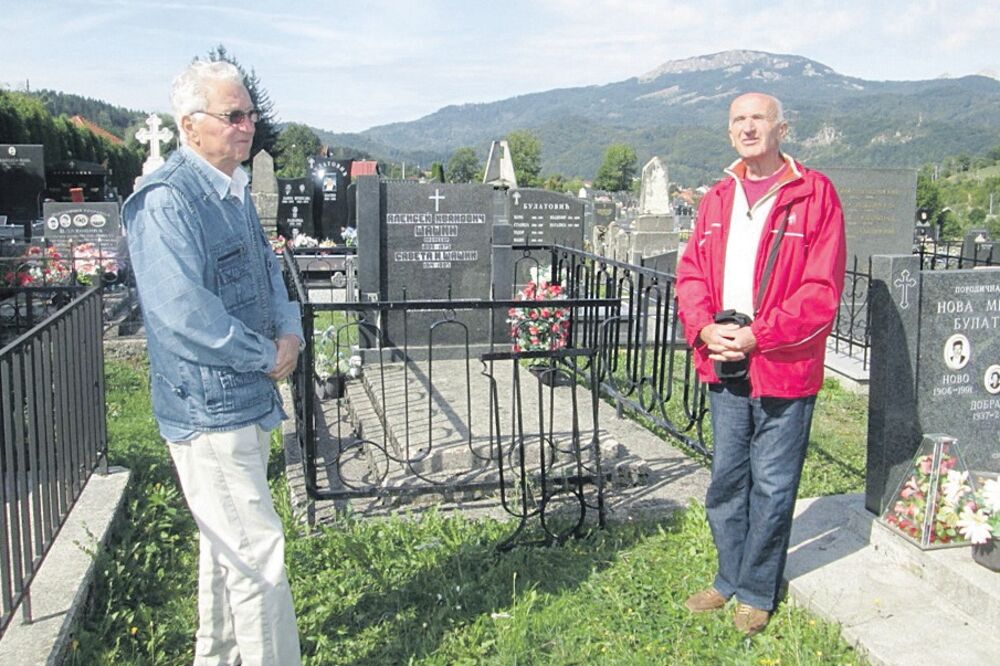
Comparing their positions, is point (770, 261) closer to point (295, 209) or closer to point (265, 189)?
point (295, 209)

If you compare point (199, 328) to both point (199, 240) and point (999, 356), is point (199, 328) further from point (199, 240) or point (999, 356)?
point (999, 356)

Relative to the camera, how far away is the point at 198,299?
2375 millimetres

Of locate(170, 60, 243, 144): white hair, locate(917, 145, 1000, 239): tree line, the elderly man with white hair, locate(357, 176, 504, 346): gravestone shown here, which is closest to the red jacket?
the elderly man with white hair

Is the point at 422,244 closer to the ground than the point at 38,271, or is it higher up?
higher up

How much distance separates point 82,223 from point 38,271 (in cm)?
260

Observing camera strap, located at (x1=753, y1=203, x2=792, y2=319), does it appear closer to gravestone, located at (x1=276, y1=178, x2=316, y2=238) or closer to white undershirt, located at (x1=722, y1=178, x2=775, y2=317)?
white undershirt, located at (x1=722, y1=178, x2=775, y2=317)

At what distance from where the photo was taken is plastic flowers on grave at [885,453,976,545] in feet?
10.7

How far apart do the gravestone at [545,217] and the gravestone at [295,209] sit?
728 centimetres

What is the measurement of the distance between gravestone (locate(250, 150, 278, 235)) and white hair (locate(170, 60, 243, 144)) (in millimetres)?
17852

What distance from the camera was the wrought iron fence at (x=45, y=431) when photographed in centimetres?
287

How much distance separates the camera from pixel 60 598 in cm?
313

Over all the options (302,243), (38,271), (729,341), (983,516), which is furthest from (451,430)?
(302,243)

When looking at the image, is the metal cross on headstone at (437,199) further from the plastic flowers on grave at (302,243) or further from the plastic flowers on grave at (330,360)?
the plastic flowers on grave at (302,243)

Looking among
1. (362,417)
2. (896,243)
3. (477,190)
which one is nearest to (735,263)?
(362,417)
